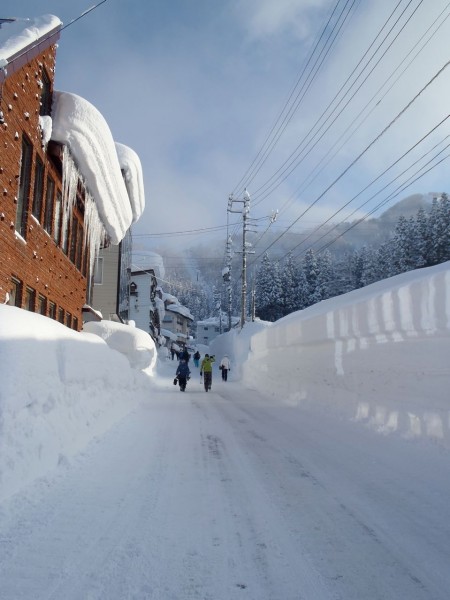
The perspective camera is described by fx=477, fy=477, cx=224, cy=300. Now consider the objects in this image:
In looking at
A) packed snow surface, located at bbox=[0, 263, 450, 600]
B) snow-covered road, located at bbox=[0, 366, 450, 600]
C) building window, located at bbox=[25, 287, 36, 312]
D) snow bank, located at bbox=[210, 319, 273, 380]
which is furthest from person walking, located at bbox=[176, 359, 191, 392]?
snow-covered road, located at bbox=[0, 366, 450, 600]

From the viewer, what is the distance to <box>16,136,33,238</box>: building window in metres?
10.8

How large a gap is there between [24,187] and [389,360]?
8.85 meters

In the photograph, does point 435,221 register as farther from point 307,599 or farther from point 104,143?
point 307,599

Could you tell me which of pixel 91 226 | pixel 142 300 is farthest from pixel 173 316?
pixel 91 226

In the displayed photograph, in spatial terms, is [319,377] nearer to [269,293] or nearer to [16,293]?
[16,293]

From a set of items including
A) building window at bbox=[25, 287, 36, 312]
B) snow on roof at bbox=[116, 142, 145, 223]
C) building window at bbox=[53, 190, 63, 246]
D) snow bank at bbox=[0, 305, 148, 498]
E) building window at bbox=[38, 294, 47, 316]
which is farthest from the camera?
snow on roof at bbox=[116, 142, 145, 223]

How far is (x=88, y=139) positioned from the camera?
12.6 metres

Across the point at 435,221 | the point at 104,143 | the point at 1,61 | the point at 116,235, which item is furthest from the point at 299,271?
the point at 1,61

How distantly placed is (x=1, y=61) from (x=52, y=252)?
6.20 m

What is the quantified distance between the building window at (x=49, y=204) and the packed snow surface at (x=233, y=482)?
5.02 meters

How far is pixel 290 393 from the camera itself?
15.7 meters

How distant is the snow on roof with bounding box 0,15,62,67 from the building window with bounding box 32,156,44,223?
280 cm

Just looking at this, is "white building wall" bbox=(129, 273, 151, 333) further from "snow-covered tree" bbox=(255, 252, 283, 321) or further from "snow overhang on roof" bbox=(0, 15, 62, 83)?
"snow overhang on roof" bbox=(0, 15, 62, 83)

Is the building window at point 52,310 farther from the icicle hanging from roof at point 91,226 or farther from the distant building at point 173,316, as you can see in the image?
the distant building at point 173,316
